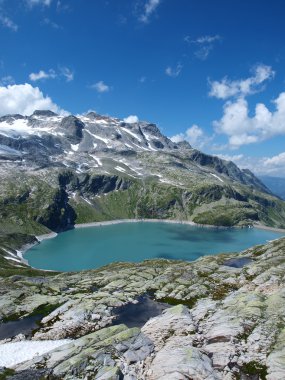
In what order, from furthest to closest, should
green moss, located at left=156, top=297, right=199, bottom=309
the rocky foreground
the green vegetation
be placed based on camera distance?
green moss, located at left=156, top=297, right=199, bottom=309 < the green vegetation < the rocky foreground

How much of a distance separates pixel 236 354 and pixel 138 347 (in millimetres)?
11919

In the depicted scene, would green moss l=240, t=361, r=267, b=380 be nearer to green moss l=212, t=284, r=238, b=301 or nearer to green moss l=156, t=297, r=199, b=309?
green moss l=156, t=297, r=199, b=309

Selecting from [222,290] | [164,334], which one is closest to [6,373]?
[164,334]

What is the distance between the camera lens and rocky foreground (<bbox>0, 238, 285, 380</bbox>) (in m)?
40.0

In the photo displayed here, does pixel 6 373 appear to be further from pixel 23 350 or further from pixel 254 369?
pixel 254 369

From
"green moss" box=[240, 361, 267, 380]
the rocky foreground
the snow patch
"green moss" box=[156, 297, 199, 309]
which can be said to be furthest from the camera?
"green moss" box=[156, 297, 199, 309]

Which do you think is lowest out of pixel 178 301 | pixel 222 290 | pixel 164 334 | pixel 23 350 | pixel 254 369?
pixel 23 350

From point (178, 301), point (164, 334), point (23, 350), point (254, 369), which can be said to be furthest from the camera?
point (178, 301)

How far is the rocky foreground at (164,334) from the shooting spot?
40.0 metres

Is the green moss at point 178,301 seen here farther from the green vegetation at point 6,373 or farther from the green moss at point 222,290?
the green vegetation at point 6,373

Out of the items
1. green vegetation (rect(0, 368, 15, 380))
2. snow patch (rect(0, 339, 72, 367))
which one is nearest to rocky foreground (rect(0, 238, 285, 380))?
green vegetation (rect(0, 368, 15, 380))

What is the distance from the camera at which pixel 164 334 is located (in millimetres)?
49438

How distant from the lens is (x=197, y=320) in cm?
5391

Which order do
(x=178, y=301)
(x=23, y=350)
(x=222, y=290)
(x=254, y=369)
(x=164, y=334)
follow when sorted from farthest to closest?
(x=222, y=290) < (x=178, y=301) < (x=23, y=350) < (x=164, y=334) < (x=254, y=369)
